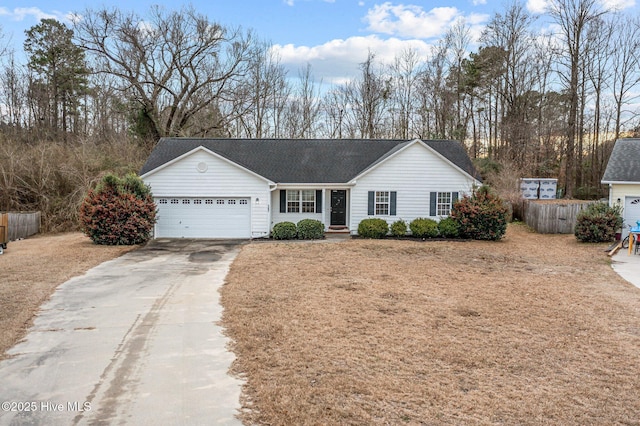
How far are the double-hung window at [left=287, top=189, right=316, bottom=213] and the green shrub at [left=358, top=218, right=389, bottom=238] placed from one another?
279 cm

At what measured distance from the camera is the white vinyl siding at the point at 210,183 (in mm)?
19938

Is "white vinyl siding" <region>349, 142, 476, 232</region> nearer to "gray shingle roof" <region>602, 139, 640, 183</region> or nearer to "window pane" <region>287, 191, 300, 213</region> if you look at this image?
"window pane" <region>287, 191, 300, 213</region>

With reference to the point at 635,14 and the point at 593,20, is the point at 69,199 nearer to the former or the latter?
the point at 593,20

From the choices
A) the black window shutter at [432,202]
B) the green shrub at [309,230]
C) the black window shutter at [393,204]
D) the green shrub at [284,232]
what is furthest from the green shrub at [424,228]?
the green shrub at [284,232]

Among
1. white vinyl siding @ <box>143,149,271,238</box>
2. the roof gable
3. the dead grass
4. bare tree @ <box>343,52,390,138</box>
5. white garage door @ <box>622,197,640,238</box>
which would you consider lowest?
the dead grass

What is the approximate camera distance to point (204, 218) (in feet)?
67.3

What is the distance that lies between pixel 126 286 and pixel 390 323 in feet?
21.8

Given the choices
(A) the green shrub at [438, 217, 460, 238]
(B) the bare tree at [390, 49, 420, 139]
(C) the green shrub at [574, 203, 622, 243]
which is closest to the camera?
(C) the green shrub at [574, 203, 622, 243]

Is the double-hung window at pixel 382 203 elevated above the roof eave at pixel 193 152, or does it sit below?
below

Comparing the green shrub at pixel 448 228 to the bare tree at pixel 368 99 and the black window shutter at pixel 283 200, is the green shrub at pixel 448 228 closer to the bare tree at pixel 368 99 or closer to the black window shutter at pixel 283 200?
the black window shutter at pixel 283 200

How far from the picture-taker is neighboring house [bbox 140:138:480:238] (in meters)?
20.1

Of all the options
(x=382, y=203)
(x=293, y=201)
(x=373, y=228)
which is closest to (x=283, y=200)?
(x=293, y=201)

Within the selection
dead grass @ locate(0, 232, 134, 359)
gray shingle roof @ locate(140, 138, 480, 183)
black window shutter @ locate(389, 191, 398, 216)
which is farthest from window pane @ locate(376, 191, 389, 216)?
dead grass @ locate(0, 232, 134, 359)

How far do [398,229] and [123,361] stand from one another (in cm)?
1549
